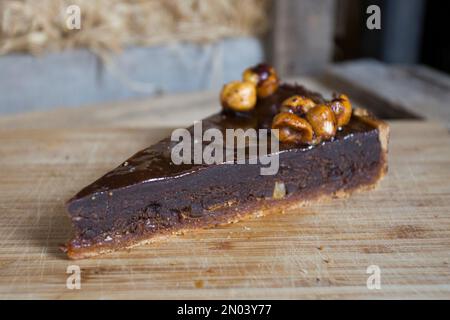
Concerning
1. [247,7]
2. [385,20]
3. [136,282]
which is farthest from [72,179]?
[385,20]

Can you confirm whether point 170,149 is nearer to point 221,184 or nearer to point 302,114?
point 221,184

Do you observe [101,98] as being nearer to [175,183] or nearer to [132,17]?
[132,17]

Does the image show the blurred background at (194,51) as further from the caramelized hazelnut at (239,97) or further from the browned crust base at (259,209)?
the caramelized hazelnut at (239,97)

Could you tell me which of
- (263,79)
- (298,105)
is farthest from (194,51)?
(298,105)

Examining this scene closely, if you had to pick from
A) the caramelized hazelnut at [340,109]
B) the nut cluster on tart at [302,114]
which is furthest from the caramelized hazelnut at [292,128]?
the caramelized hazelnut at [340,109]

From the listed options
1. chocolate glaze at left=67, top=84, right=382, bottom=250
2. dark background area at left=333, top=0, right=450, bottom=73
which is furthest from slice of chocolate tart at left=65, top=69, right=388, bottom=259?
dark background area at left=333, top=0, right=450, bottom=73

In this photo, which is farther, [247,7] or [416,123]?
[247,7]

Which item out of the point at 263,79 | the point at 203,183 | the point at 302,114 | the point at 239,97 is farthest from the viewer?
the point at 263,79

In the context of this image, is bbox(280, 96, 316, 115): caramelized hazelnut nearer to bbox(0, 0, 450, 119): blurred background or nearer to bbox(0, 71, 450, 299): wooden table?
bbox(0, 71, 450, 299): wooden table
